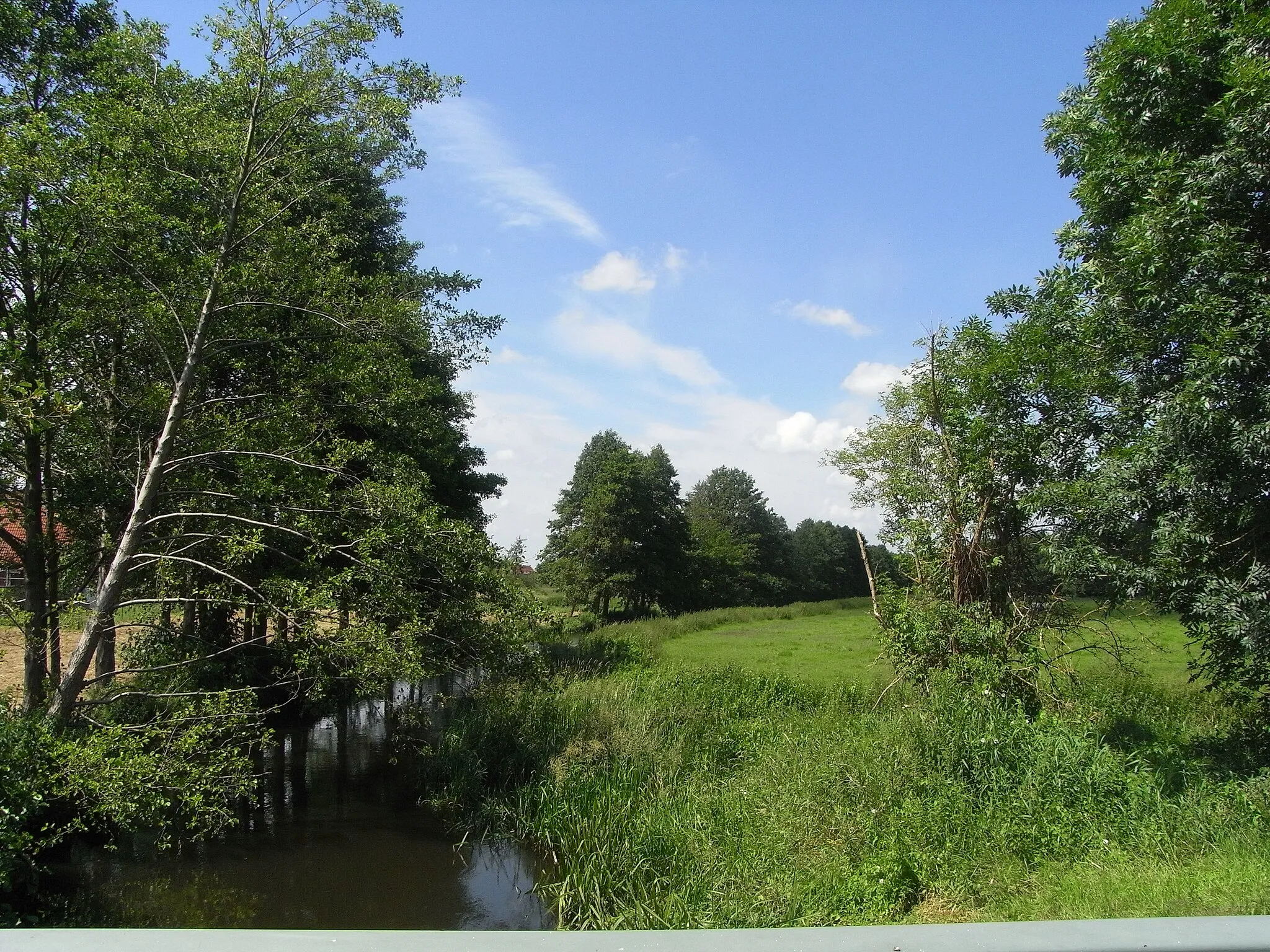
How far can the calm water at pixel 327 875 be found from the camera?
375 inches

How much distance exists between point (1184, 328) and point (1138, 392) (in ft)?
3.62

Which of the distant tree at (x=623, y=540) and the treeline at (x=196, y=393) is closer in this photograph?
the treeline at (x=196, y=393)

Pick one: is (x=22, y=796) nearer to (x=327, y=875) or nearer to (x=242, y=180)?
(x=327, y=875)

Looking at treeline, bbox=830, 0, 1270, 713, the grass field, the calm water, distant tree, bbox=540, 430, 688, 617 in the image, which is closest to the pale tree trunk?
the calm water

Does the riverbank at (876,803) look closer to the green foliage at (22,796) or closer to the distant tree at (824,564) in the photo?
the green foliage at (22,796)

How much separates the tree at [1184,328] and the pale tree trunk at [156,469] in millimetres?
10915

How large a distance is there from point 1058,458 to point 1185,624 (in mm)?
2660

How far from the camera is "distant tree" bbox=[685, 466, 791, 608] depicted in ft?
189

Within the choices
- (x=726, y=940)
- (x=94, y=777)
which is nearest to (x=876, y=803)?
(x=94, y=777)

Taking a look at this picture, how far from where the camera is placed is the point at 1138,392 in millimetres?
9469

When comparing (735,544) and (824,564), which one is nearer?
(735,544)

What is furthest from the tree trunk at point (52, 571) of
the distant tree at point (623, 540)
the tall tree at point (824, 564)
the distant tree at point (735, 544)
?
the tall tree at point (824, 564)

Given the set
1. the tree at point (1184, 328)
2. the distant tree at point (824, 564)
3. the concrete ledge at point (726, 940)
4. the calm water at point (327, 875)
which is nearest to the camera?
the concrete ledge at point (726, 940)

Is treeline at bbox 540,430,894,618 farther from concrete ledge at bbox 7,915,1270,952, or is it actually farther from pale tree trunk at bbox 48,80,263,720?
concrete ledge at bbox 7,915,1270,952
